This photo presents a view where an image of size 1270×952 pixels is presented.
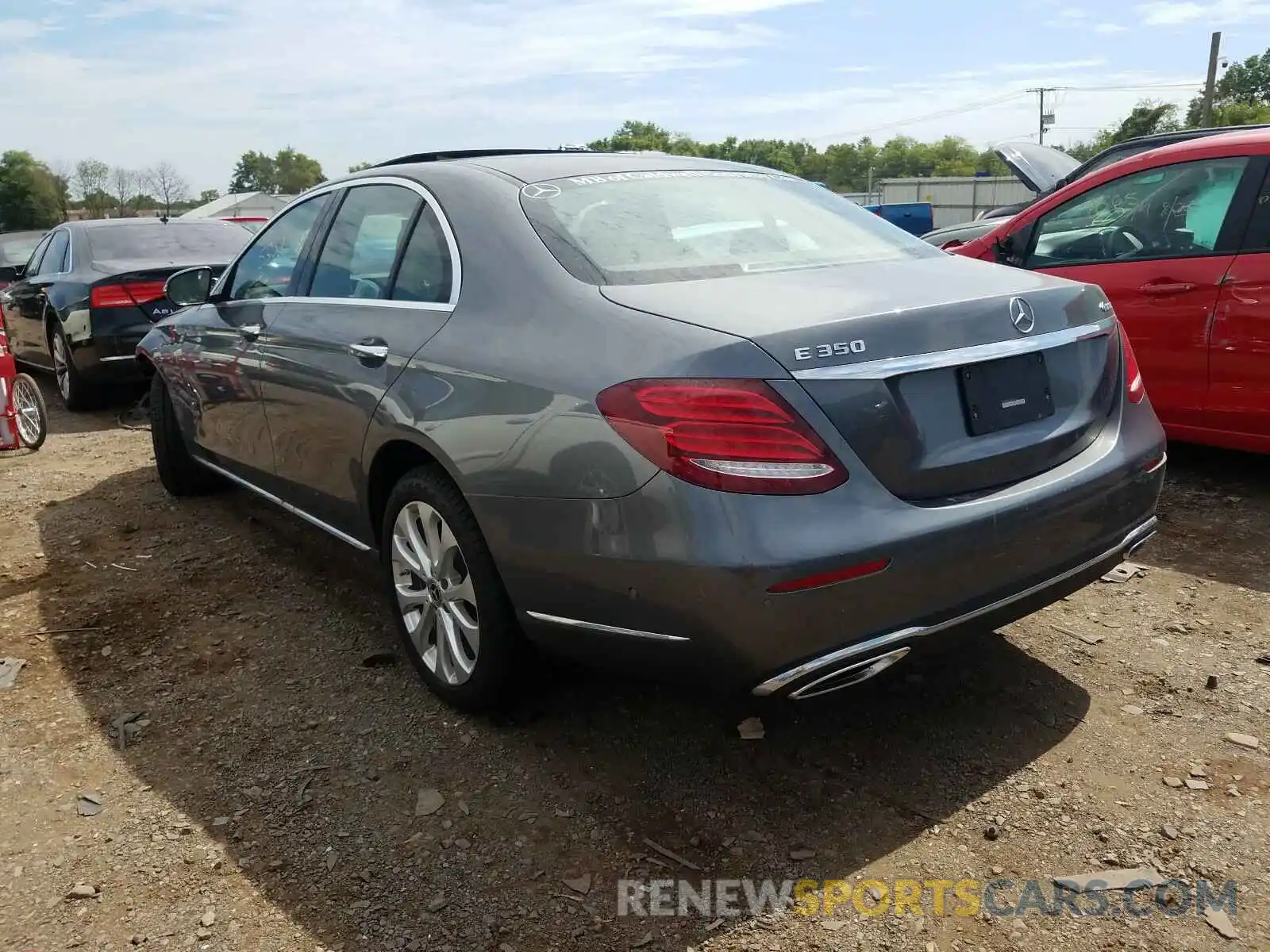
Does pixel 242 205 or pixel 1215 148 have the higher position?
pixel 242 205

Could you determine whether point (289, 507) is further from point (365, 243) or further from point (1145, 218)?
point (1145, 218)

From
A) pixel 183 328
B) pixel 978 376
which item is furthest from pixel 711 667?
pixel 183 328

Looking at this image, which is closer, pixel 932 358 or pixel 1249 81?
pixel 932 358

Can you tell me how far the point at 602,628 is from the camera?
8.41ft

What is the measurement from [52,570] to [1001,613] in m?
4.16

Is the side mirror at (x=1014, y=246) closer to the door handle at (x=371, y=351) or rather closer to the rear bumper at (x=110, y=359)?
the door handle at (x=371, y=351)

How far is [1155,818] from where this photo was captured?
100 inches

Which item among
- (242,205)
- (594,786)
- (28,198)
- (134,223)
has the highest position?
(28,198)

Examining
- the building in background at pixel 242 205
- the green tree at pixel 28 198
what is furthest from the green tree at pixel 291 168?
the building in background at pixel 242 205

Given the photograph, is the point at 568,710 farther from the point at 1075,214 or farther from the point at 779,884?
the point at 1075,214

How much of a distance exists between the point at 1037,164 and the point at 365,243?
6.36 metres

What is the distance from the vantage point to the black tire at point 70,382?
27.0 ft

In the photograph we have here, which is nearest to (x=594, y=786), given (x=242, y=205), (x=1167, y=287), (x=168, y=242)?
(x=1167, y=287)

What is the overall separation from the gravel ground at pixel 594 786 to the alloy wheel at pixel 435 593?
0.21 meters
